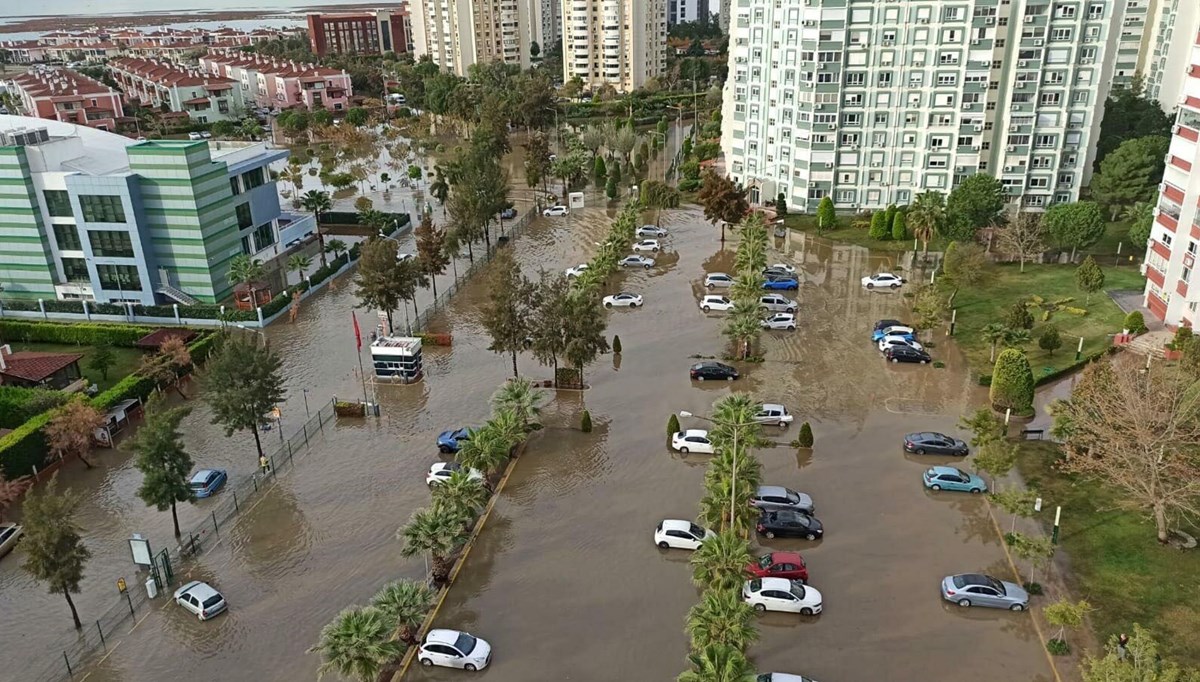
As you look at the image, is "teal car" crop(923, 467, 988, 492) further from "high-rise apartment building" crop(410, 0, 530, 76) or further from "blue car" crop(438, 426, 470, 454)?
"high-rise apartment building" crop(410, 0, 530, 76)

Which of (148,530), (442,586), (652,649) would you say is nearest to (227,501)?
(148,530)

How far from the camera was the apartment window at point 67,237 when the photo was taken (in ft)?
193

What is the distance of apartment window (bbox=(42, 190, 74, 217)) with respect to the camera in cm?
5766

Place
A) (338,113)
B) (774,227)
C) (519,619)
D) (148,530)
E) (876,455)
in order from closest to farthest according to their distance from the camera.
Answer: (519,619) < (148,530) < (876,455) < (774,227) < (338,113)

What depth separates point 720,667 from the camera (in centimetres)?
2184

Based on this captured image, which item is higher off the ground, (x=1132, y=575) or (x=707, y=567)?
(x=707, y=567)

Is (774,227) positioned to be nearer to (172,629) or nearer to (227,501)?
(227,501)

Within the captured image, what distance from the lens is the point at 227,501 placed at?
3662cm

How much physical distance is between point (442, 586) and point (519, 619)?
3.66 metres

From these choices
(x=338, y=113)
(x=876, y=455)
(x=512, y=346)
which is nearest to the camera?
(x=876, y=455)

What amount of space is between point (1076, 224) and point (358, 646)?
60177 millimetres

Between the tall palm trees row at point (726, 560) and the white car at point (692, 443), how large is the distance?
4.92 meters

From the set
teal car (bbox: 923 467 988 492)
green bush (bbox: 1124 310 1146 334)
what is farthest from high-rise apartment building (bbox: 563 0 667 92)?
teal car (bbox: 923 467 988 492)

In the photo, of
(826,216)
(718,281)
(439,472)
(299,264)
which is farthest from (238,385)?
(826,216)
